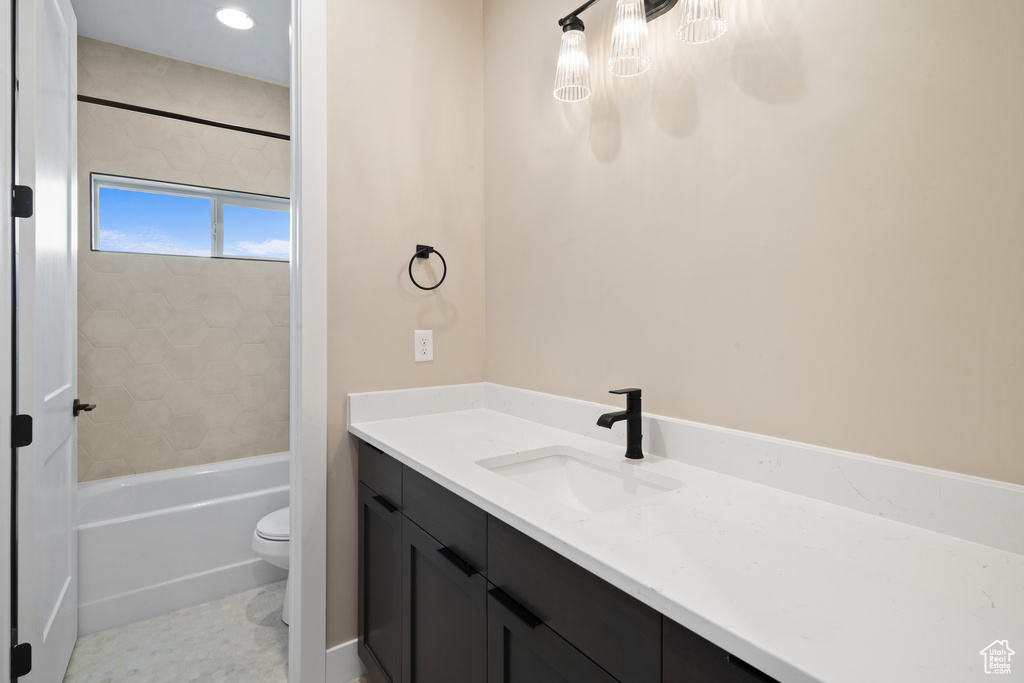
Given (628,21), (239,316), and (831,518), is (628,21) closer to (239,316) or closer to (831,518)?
(831,518)

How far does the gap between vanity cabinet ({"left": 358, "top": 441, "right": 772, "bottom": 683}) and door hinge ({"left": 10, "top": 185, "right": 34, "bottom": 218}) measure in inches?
45.5

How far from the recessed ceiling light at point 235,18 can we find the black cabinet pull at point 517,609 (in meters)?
2.72

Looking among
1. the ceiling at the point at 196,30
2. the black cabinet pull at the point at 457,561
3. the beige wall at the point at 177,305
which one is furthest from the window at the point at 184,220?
the black cabinet pull at the point at 457,561

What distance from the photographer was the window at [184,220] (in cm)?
256

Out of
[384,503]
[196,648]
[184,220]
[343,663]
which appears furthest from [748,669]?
[184,220]

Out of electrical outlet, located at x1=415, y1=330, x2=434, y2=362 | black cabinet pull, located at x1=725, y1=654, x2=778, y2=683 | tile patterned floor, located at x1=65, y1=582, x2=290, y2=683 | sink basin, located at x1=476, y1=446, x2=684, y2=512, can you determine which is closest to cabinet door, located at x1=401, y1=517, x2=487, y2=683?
sink basin, located at x1=476, y1=446, x2=684, y2=512

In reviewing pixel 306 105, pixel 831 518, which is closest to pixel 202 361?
pixel 306 105

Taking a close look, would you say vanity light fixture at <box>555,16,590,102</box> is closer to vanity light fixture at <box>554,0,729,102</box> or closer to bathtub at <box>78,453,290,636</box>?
vanity light fixture at <box>554,0,729,102</box>

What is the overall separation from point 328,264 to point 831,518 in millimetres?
1468

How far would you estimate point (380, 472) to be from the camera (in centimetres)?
145

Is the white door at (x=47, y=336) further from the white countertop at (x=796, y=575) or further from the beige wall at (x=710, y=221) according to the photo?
the white countertop at (x=796, y=575)

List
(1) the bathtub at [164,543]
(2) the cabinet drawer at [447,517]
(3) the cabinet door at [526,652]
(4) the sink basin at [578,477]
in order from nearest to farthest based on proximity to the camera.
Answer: (3) the cabinet door at [526,652] < (2) the cabinet drawer at [447,517] < (4) the sink basin at [578,477] < (1) the bathtub at [164,543]

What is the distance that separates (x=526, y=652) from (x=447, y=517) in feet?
1.08

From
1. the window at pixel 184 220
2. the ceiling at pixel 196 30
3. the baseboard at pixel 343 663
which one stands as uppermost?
the ceiling at pixel 196 30
